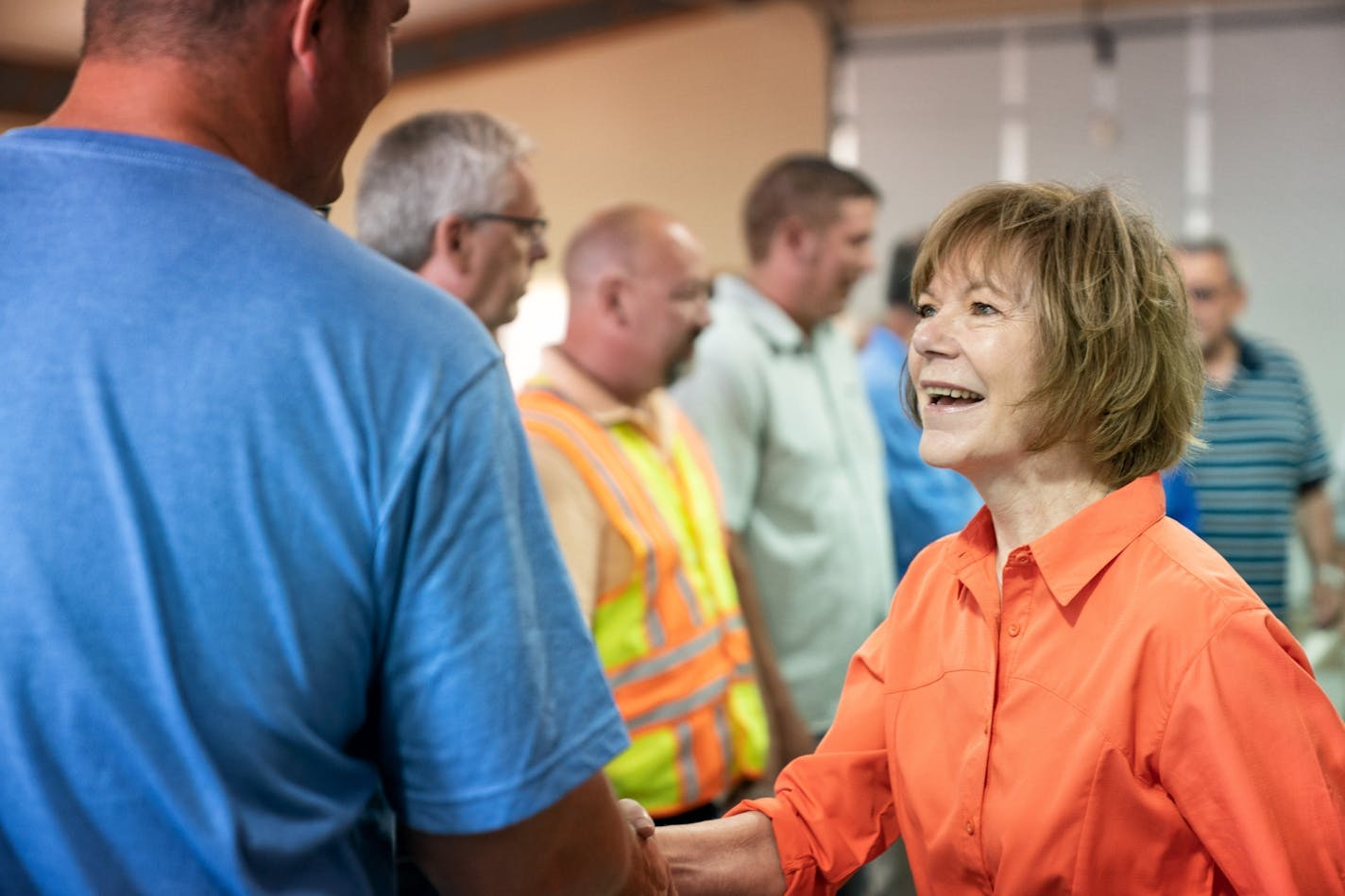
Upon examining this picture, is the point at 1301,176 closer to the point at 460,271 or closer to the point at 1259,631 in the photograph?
the point at 460,271

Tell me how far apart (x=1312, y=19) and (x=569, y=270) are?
237 inches

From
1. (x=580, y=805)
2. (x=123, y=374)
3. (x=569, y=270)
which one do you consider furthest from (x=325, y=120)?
(x=569, y=270)

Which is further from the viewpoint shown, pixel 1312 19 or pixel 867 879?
pixel 1312 19

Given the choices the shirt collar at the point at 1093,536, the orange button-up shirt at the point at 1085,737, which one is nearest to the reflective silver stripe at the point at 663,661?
the orange button-up shirt at the point at 1085,737

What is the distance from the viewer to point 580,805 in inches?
41.1

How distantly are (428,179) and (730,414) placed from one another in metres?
1.13

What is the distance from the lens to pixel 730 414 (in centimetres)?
314

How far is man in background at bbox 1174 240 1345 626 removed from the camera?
3529mm

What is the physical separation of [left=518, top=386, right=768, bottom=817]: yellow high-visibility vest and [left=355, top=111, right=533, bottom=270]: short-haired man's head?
15.0 inches

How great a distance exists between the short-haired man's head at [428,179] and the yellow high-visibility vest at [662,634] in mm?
381

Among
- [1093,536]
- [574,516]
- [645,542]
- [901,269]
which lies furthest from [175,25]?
[901,269]

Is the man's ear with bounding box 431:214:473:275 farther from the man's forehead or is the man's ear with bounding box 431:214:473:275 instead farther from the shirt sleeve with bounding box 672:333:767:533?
the man's forehead

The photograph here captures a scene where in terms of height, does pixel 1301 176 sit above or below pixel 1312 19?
below

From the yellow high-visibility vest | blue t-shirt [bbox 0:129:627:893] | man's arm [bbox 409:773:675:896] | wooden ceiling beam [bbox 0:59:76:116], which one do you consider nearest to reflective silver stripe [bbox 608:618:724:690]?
the yellow high-visibility vest
